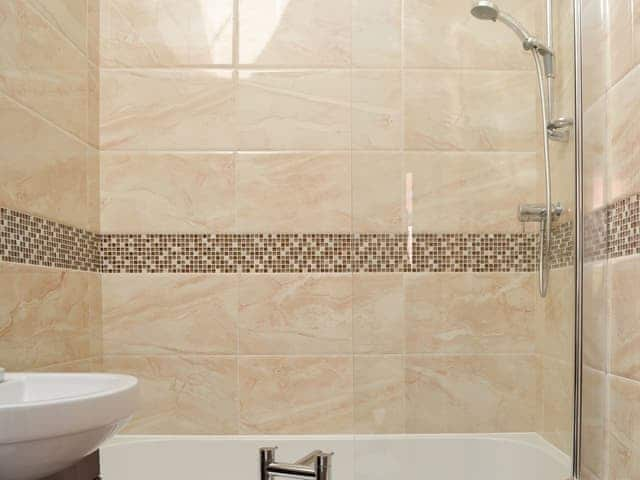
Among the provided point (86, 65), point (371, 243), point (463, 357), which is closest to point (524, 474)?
point (463, 357)

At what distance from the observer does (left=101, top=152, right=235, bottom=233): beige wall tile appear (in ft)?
8.57

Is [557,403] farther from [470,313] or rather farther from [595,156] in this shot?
[595,156]

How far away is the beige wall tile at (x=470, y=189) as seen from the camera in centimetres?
190

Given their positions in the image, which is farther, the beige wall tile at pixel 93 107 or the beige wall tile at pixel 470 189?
the beige wall tile at pixel 93 107

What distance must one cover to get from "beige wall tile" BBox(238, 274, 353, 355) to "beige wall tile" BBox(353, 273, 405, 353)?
388mm

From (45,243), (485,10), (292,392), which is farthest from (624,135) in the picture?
(45,243)

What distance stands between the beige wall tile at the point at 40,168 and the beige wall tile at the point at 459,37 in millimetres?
1137

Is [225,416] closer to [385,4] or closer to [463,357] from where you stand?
[463,357]

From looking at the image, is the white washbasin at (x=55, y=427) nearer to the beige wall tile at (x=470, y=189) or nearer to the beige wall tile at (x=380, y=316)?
the beige wall tile at (x=380, y=316)

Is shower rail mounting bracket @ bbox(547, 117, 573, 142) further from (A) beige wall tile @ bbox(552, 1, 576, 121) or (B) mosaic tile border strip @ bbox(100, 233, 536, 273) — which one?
(B) mosaic tile border strip @ bbox(100, 233, 536, 273)

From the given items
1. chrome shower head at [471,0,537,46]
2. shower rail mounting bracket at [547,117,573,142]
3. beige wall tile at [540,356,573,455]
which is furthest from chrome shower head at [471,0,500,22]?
beige wall tile at [540,356,573,455]

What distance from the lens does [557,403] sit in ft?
6.20

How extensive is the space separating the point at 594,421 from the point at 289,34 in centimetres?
163

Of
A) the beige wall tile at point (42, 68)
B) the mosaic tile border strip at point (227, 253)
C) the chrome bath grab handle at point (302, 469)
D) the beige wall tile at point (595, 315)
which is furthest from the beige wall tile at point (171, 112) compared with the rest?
the beige wall tile at point (595, 315)
